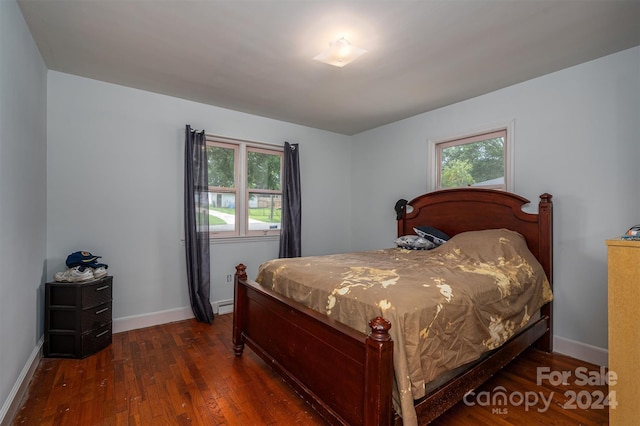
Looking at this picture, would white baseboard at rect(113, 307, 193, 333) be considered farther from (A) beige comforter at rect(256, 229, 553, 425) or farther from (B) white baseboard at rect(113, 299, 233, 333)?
(A) beige comforter at rect(256, 229, 553, 425)

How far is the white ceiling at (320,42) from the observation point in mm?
1884

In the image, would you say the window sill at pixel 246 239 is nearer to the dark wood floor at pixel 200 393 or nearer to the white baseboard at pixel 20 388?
the dark wood floor at pixel 200 393

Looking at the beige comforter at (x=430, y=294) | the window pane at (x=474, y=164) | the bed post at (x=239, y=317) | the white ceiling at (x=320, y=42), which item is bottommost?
the bed post at (x=239, y=317)

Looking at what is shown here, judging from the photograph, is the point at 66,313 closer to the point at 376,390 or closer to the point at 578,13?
the point at 376,390

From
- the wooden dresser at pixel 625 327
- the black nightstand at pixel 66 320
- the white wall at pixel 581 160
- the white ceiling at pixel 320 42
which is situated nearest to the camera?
the wooden dresser at pixel 625 327

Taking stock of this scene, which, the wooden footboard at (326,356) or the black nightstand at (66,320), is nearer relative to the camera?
the wooden footboard at (326,356)

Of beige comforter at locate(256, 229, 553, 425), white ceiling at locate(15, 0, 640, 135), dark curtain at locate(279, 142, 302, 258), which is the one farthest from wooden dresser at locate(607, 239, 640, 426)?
dark curtain at locate(279, 142, 302, 258)

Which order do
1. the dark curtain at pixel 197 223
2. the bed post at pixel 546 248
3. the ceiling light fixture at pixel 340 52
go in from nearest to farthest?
the ceiling light fixture at pixel 340 52
the bed post at pixel 546 248
the dark curtain at pixel 197 223

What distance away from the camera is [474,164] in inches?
135

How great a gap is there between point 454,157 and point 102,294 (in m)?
3.96

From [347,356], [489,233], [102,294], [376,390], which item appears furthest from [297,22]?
[102,294]

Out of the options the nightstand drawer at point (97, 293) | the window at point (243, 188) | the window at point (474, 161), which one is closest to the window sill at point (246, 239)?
the window at point (243, 188)

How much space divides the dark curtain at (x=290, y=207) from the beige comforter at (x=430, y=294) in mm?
1363

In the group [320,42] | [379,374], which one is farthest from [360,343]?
[320,42]
